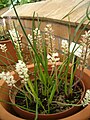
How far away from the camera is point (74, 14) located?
1261 mm

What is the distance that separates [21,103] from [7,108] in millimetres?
59

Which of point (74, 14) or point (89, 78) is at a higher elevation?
point (74, 14)

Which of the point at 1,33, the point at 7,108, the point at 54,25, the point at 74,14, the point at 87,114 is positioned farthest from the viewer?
the point at 1,33

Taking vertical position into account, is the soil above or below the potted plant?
below

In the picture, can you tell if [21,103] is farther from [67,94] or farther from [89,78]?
[89,78]

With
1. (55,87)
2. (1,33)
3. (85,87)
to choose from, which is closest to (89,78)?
(85,87)

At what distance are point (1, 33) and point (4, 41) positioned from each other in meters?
0.21

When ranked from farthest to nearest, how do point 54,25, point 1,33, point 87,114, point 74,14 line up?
1. point 1,33
2. point 54,25
3. point 74,14
4. point 87,114

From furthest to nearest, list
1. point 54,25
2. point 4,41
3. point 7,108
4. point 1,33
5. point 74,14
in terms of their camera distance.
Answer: point 1,33 → point 4,41 → point 54,25 → point 74,14 → point 7,108

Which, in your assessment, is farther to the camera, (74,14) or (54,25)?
(54,25)

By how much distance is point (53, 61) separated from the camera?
0.82 m

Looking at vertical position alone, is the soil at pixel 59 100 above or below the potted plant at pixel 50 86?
Answer: below

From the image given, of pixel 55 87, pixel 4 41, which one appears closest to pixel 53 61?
pixel 55 87

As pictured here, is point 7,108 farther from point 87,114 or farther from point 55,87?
point 87,114
